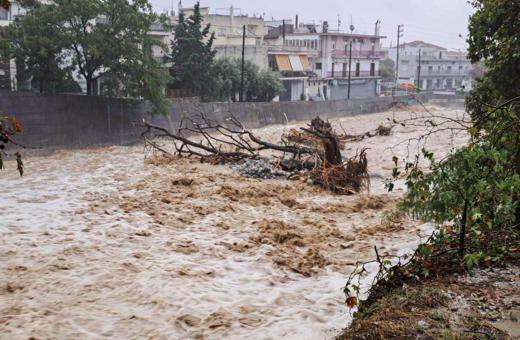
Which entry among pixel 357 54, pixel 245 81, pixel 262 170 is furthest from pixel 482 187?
pixel 357 54

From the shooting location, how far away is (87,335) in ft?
21.9

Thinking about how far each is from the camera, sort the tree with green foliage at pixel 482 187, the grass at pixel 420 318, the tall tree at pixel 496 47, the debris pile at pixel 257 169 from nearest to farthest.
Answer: the grass at pixel 420 318 → the tree with green foliage at pixel 482 187 → the tall tree at pixel 496 47 → the debris pile at pixel 257 169

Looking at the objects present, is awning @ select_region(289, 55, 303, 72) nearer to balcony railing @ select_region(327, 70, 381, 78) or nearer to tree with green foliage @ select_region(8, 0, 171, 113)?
balcony railing @ select_region(327, 70, 381, 78)

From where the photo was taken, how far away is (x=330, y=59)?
62906 mm

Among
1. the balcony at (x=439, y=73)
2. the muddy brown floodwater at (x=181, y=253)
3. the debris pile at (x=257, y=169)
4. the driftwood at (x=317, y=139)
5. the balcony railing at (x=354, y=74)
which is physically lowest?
the muddy brown floodwater at (x=181, y=253)

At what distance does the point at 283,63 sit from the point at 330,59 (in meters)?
10.8

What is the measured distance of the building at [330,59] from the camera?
2308 inches

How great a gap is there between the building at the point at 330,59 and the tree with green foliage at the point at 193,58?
53.8 feet

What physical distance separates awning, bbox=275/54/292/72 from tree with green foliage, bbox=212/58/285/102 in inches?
221

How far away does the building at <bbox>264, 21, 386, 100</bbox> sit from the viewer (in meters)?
58.6

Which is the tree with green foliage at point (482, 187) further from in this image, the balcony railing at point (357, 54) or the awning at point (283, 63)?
the balcony railing at point (357, 54)

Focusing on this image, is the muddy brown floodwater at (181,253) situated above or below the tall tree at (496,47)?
below

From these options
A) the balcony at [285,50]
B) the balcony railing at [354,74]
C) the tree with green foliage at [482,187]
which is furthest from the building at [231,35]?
the tree with green foliage at [482,187]

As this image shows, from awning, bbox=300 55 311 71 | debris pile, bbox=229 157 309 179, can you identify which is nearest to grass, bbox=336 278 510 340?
debris pile, bbox=229 157 309 179
